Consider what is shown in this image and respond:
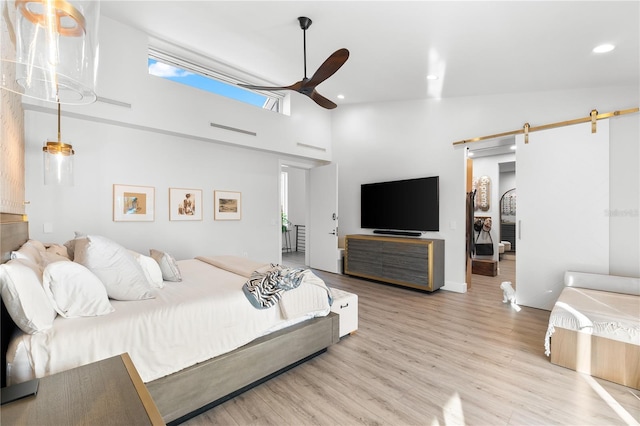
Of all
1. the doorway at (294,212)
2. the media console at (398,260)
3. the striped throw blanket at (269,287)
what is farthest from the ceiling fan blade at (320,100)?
the doorway at (294,212)

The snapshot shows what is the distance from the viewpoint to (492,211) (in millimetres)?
7074

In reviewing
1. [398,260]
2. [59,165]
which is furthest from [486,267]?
[59,165]

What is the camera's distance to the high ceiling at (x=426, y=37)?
2447 millimetres

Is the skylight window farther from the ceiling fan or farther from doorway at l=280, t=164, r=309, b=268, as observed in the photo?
doorway at l=280, t=164, r=309, b=268

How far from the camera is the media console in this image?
4344mm

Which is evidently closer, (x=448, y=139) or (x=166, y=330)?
(x=166, y=330)

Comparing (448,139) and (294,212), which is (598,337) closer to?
(448,139)

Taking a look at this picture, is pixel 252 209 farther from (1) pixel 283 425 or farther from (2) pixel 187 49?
(1) pixel 283 425

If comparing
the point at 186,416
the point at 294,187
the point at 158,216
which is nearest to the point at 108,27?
the point at 158,216

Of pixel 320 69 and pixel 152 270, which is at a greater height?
pixel 320 69

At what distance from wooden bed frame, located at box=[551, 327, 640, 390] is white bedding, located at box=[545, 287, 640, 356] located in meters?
0.04

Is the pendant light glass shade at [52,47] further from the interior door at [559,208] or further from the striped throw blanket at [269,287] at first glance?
the interior door at [559,208]

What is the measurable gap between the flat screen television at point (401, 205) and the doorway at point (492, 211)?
182 cm

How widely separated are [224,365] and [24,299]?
107cm
